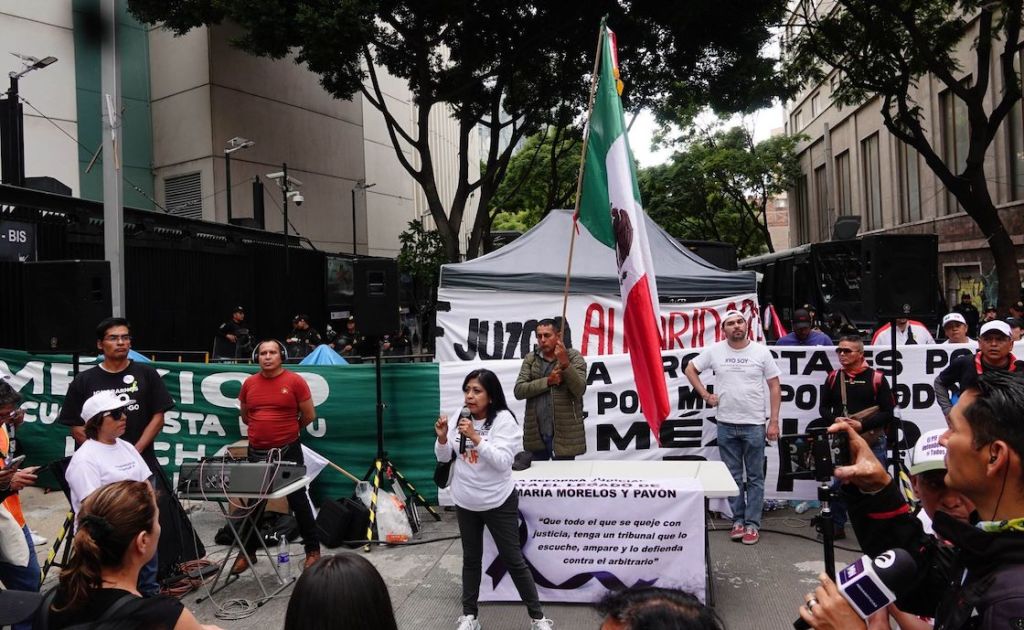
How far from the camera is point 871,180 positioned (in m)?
37.9

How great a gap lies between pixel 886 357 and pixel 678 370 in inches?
80.0

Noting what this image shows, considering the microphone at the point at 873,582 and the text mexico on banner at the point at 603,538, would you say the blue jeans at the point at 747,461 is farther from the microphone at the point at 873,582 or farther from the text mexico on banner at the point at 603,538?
the microphone at the point at 873,582

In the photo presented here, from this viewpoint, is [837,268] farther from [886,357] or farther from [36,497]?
[36,497]

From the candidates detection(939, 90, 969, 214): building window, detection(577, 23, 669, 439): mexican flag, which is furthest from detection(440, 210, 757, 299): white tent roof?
detection(939, 90, 969, 214): building window

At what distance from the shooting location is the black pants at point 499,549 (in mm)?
4902

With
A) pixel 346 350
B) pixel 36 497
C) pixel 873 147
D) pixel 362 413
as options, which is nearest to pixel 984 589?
pixel 362 413

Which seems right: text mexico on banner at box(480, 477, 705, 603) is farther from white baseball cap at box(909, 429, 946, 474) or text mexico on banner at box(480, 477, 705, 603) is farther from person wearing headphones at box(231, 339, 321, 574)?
white baseball cap at box(909, 429, 946, 474)

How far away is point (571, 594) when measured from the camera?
5559 mm

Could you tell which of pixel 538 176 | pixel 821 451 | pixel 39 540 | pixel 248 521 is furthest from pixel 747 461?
pixel 538 176

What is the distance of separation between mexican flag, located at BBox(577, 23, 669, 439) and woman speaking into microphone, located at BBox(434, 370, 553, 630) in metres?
1.11

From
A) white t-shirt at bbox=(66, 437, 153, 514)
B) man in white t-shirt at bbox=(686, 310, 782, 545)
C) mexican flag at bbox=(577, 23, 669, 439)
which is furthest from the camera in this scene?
man in white t-shirt at bbox=(686, 310, 782, 545)

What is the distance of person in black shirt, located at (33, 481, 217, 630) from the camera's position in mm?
2479

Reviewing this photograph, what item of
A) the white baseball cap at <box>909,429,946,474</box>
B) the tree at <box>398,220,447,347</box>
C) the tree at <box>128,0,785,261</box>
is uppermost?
the tree at <box>128,0,785,261</box>

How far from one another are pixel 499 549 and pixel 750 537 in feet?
9.27
